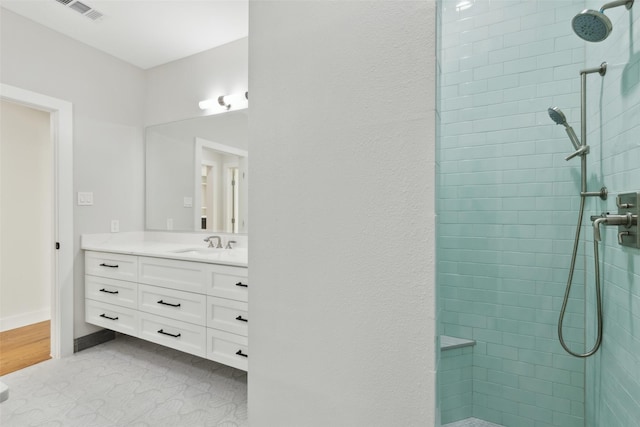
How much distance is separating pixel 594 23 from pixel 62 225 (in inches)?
132

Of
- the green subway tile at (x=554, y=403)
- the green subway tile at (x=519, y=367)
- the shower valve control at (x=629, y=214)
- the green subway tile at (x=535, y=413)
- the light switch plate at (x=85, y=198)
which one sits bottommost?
the green subway tile at (x=535, y=413)

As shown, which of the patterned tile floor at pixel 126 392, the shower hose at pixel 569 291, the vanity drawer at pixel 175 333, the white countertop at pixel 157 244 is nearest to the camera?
the shower hose at pixel 569 291

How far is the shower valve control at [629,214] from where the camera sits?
3.27 ft

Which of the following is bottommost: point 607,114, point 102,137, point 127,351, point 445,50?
point 127,351

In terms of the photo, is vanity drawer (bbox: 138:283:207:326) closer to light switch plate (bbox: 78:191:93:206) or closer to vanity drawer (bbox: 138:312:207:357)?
vanity drawer (bbox: 138:312:207:357)

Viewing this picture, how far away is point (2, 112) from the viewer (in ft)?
10.3

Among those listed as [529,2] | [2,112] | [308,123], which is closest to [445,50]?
[529,2]

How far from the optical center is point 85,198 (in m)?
2.64

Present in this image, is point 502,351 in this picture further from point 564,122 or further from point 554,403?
point 564,122

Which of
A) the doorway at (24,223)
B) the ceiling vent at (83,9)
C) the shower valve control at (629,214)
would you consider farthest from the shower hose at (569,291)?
the doorway at (24,223)

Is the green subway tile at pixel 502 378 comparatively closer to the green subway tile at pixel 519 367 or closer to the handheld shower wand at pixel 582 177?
the green subway tile at pixel 519 367

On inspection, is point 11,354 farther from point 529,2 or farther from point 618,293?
point 529,2

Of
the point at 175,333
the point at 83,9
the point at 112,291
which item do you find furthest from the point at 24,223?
the point at 175,333

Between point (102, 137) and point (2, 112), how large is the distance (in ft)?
4.31
